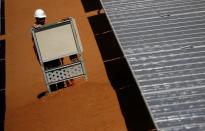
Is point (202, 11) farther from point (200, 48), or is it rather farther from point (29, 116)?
point (29, 116)

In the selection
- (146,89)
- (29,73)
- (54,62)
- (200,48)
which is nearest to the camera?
(146,89)

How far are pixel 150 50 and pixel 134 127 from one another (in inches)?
82.4

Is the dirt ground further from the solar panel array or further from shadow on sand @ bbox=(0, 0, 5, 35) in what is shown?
the solar panel array

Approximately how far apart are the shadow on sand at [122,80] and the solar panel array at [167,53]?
5.91 ft

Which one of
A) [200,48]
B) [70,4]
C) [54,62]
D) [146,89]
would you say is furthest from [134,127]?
[70,4]

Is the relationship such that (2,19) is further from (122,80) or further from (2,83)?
(122,80)

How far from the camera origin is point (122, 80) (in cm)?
1395

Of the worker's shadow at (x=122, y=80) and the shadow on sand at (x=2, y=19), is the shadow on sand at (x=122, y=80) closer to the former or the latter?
the worker's shadow at (x=122, y=80)

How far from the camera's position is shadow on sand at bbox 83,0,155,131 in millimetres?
11469

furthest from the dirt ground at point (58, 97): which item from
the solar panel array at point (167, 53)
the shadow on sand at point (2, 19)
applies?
the solar panel array at point (167, 53)

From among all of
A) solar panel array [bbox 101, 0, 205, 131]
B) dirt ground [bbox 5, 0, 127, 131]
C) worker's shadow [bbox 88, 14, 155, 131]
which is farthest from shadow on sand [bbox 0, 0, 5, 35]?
solar panel array [bbox 101, 0, 205, 131]

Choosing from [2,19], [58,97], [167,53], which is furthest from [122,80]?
[2,19]

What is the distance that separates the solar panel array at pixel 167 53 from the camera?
8.69m

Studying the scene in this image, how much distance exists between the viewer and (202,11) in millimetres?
12977
